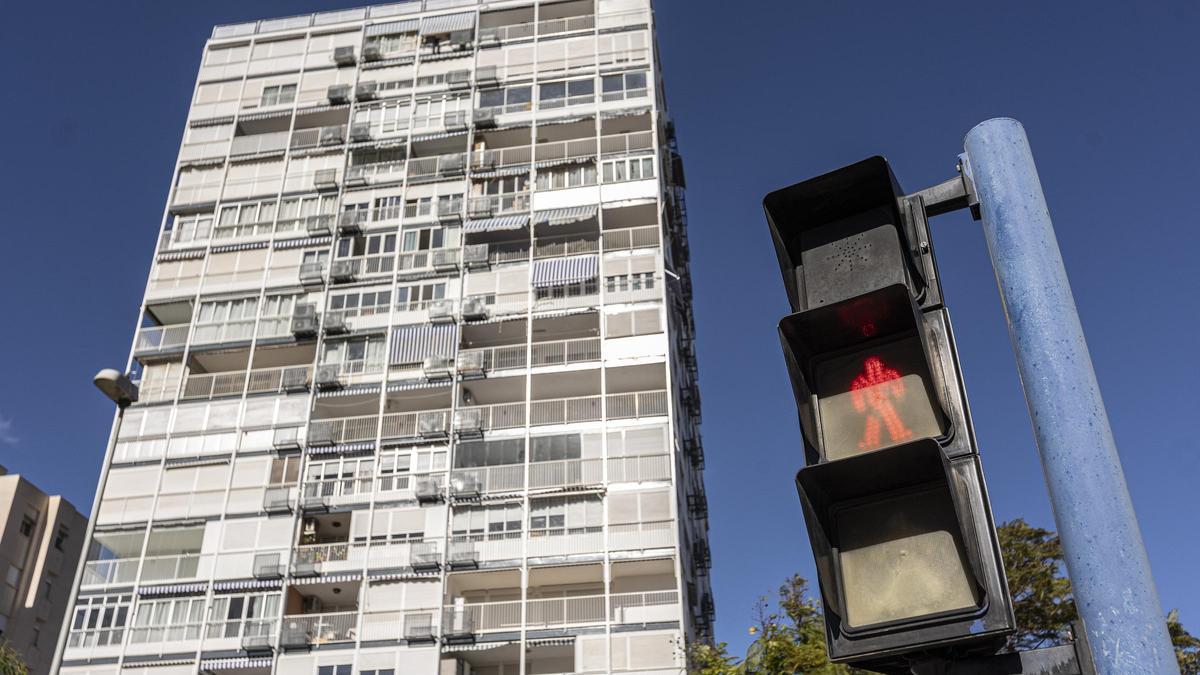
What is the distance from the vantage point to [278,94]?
174 ft

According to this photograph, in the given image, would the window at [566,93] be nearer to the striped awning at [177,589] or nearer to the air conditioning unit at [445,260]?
the air conditioning unit at [445,260]

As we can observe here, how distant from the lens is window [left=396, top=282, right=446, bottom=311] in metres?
44.8

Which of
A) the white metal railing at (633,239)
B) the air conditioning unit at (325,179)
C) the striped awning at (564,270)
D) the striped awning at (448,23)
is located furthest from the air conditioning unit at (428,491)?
the striped awning at (448,23)

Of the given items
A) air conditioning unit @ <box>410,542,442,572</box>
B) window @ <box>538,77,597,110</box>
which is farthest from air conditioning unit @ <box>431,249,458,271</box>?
air conditioning unit @ <box>410,542,442,572</box>

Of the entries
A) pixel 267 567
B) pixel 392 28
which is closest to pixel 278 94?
pixel 392 28

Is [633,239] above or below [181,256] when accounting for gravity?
below

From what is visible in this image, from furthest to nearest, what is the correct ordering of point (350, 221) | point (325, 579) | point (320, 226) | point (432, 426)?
point (320, 226) → point (350, 221) → point (432, 426) → point (325, 579)

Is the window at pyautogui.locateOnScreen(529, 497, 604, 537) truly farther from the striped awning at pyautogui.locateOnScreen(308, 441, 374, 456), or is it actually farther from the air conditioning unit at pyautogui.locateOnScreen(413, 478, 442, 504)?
the striped awning at pyautogui.locateOnScreen(308, 441, 374, 456)

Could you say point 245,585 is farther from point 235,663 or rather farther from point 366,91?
point 366,91

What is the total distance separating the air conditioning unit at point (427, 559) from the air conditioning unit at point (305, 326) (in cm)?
1149

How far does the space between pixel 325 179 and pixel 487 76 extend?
355 inches

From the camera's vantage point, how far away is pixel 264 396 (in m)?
43.7

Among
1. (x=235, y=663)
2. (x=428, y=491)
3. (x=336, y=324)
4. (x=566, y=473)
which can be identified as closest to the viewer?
(x=235, y=663)

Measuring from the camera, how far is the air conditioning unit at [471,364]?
4238 cm
